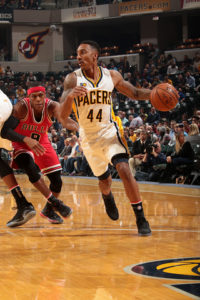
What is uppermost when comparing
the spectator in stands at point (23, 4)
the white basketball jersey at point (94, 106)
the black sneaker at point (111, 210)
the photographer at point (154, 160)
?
the spectator in stands at point (23, 4)

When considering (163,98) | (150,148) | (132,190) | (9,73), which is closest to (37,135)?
(132,190)

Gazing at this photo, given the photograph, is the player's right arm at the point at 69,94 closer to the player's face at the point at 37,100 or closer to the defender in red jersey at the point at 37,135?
the defender in red jersey at the point at 37,135

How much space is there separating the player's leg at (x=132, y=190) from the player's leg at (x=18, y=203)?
38.8 inches

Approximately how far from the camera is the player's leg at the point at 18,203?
16.8 ft

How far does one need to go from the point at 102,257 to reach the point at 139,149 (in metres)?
6.55

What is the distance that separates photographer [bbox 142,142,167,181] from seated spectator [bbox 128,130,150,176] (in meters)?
0.15

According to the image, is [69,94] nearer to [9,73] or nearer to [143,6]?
[143,6]

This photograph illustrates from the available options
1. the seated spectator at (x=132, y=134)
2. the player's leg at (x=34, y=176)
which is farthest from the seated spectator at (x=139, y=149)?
the player's leg at (x=34, y=176)

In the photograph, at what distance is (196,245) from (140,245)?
47 centimetres

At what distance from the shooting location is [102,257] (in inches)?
153

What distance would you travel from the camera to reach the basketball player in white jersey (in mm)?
4852

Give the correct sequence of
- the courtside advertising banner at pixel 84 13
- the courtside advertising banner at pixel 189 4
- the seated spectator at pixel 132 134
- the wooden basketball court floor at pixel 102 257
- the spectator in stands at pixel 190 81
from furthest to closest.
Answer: the courtside advertising banner at pixel 84 13 → the courtside advertising banner at pixel 189 4 → the spectator in stands at pixel 190 81 → the seated spectator at pixel 132 134 → the wooden basketball court floor at pixel 102 257

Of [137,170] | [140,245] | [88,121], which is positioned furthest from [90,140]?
[137,170]

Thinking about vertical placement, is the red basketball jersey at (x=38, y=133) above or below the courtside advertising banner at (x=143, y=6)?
below
